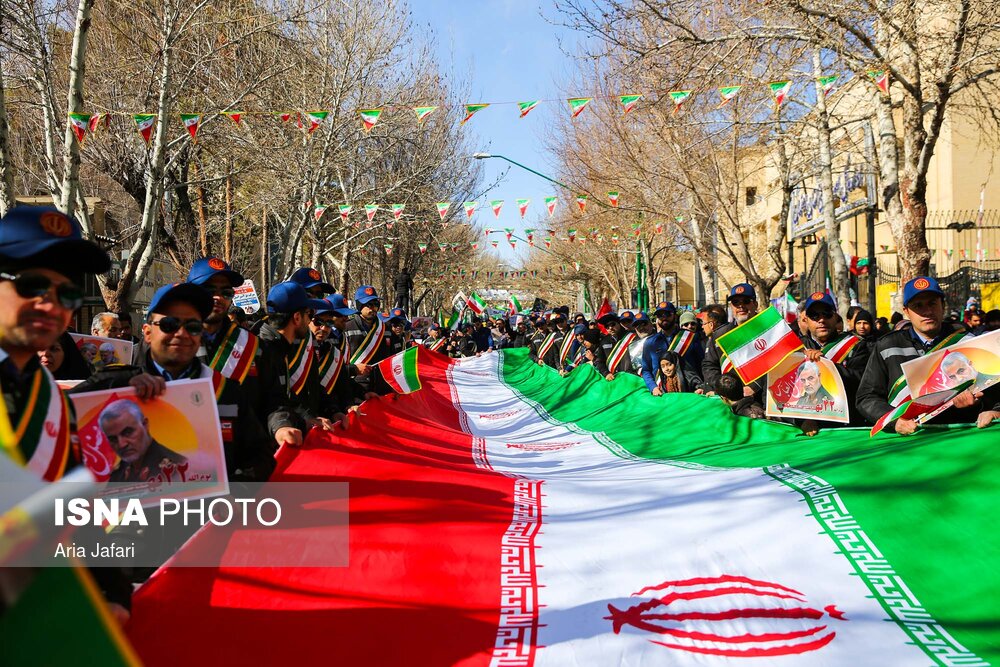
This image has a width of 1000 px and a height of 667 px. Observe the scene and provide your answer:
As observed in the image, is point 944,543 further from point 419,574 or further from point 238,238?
point 238,238

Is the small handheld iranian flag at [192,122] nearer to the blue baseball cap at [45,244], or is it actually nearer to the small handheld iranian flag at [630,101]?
the small handheld iranian flag at [630,101]

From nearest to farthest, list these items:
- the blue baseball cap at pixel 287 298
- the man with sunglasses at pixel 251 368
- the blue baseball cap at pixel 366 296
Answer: the man with sunglasses at pixel 251 368
the blue baseball cap at pixel 287 298
the blue baseball cap at pixel 366 296

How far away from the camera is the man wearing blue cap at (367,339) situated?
39.1 feet

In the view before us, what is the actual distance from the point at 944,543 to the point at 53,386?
4.01m

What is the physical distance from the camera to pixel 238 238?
38.3 m

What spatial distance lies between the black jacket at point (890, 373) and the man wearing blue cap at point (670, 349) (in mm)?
5168

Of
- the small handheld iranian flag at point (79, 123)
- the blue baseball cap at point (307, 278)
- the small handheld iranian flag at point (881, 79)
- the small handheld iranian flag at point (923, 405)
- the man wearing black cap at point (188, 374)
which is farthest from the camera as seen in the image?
the small handheld iranian flag at point (881, 79)

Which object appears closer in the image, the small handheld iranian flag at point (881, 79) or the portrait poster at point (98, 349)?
the portrait poster at point (98, 349)

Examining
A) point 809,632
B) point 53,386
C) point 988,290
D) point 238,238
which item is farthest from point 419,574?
point 238,238

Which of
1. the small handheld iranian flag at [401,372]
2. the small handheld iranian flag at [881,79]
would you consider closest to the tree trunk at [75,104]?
the small handheld iranian flag at [401,372]

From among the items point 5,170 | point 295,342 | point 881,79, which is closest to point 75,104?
point 5,170

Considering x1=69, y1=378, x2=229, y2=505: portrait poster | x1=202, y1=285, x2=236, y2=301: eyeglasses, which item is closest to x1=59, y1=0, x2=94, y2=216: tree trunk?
x1=202, y1=285, x2=236, y2=301: eyeglasses

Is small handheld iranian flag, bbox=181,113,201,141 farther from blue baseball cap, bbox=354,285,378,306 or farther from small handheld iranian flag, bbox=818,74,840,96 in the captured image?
small handheld iranian flag, bbox=818,74,840,96

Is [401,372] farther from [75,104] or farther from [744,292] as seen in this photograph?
[75,104]
